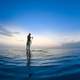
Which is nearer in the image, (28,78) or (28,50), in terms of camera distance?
(28,78)

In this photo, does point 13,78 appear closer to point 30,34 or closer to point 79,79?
point 79,79

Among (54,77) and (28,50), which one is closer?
(54,77)

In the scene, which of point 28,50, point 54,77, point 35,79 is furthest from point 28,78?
point 28,50

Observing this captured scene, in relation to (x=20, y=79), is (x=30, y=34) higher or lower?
higher

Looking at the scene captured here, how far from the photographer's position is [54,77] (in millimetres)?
14320

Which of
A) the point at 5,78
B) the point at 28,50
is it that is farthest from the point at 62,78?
the point at 28,50

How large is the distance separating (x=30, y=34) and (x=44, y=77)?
1007 centimetres

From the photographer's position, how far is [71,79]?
45.5ft

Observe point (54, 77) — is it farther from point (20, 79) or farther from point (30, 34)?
point (30, 34)

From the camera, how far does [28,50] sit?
23328 mm

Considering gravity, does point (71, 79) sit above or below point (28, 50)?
below

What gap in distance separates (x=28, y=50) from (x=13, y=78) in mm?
9589

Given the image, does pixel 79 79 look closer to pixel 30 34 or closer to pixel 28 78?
pixel 28 78

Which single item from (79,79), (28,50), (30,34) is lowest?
(79,79)
